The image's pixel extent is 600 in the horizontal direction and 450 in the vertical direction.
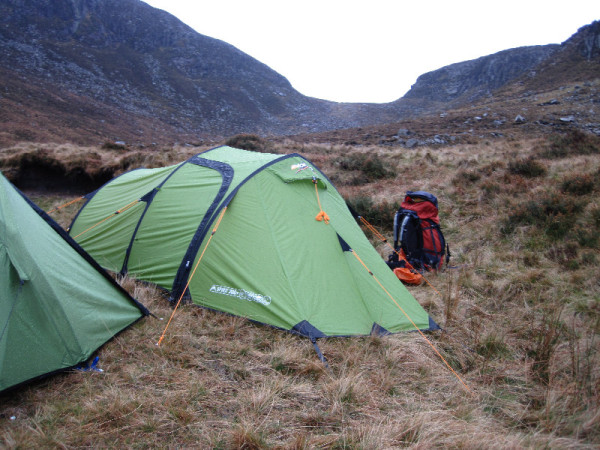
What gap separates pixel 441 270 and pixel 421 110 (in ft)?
189

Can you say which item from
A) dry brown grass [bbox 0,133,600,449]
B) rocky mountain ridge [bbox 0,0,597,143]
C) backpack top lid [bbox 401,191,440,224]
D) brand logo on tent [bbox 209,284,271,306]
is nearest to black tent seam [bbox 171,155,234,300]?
dry brown grass [bbox 0,133,600,449]

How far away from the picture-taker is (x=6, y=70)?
3297cm

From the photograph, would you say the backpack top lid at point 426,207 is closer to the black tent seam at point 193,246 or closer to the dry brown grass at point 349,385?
the dry brown grass at point 349,385

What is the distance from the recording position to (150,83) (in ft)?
163

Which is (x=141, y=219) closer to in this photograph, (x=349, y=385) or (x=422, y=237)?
(x=349, y=385)

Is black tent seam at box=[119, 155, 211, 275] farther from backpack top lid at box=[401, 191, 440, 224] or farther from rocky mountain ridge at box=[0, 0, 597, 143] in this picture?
rocky mountain ridge at box=[0, 0, 597, 143]

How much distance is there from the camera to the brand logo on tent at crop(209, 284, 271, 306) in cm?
381

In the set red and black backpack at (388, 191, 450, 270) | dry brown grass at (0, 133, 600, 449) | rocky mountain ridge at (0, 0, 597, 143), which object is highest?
rocky mountain ridge at (0, 0, 597, 143)

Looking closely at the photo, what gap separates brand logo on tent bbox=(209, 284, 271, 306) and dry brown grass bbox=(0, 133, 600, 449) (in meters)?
0.27

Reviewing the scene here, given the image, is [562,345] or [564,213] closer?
[562,345]

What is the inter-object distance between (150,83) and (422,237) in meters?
54.3

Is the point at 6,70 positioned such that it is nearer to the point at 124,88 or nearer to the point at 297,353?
the point at 124,88

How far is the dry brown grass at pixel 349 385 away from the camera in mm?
2254

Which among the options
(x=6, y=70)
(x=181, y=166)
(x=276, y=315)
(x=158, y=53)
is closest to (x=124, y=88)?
(x=6, y=70)
